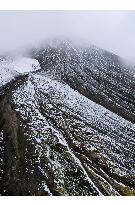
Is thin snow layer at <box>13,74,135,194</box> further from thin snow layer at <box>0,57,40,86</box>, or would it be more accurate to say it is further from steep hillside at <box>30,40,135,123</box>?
thin snow layer at <box>0,57,40,86</box>

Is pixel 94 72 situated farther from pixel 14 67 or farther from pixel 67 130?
pixel 67 130

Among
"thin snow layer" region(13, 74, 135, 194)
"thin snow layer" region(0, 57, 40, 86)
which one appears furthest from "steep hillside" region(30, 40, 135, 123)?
"thin snow layer" region(13, 74, 135, 194)

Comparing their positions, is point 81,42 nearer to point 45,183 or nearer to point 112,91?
point 112,91

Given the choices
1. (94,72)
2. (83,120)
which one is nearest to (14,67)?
(94,72)

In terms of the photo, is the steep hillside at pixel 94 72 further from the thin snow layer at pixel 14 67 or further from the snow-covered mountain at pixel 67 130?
the thin snow layer at pixel 14 67
